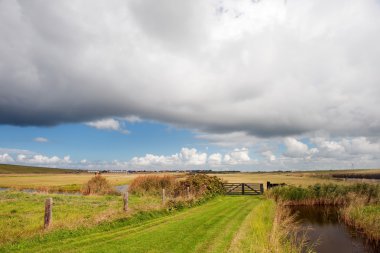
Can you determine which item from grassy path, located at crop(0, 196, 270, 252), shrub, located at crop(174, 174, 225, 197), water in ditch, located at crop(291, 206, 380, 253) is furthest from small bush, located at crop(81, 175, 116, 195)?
grassy path, located at crop(0, 196, 270, 252)

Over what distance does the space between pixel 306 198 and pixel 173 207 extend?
71.4 ft

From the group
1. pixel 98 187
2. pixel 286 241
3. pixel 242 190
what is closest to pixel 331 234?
pixel 286 241

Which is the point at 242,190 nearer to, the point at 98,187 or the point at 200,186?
the point at 200,186

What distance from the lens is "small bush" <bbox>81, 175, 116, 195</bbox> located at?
172ft

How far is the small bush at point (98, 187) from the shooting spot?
52.3 meters

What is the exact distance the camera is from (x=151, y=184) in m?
52.0

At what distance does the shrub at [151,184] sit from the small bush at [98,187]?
369 centimetres

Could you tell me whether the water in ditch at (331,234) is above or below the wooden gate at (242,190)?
below

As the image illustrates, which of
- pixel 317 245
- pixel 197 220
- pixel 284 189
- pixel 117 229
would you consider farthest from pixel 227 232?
pixel 284 189

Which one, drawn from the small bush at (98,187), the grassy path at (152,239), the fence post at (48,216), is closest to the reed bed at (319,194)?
the grassy path at (152,239)

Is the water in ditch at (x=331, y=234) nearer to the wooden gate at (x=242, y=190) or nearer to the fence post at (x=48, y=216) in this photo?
the wooden gate at (x=242, y=190)

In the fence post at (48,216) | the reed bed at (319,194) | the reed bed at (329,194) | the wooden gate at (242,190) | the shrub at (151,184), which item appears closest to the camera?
the fence post at (48,216)

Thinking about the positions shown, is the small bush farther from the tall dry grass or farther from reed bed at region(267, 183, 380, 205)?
the tall dry grass

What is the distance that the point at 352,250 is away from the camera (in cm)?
2206
